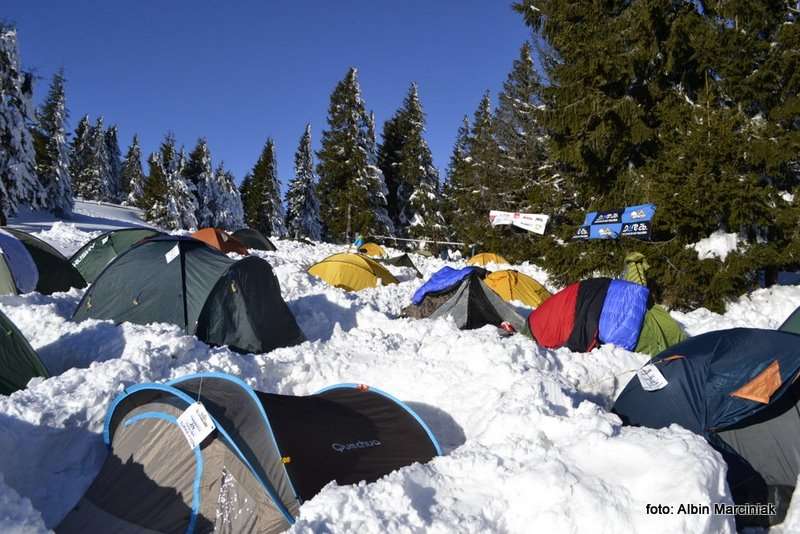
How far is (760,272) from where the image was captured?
13.8 meters

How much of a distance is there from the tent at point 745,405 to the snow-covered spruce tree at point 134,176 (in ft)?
177

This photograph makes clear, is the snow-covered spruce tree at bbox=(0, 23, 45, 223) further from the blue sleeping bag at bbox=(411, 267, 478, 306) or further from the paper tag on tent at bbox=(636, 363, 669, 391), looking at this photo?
the paper tag on tent at bbox=(636, 363, 669, 391)

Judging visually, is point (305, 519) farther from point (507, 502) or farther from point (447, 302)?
point (447, 302)

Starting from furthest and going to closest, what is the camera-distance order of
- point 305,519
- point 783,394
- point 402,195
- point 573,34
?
1. point 402,195
2. point 573,34
3. point 783,394
4. point 305,519

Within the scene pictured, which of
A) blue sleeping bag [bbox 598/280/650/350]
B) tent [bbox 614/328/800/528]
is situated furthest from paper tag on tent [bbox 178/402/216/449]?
blue sleeping bag [bbox 598/280/650/350]

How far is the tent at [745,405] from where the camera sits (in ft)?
15.1

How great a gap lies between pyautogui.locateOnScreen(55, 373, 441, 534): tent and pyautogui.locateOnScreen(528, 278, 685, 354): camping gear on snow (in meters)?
4.73

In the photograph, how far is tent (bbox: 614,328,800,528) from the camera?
461 centimetres

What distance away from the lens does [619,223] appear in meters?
14.3

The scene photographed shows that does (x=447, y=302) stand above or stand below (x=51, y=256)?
below

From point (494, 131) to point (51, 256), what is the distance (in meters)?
21.2

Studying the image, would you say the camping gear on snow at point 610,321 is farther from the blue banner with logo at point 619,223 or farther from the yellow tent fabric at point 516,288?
the blue banner with logo at point 619,223

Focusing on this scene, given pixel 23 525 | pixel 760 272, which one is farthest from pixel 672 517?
pixel 760 272

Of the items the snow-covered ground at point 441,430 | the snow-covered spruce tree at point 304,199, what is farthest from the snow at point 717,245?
the snow-covered spruce tree at point 304,199
